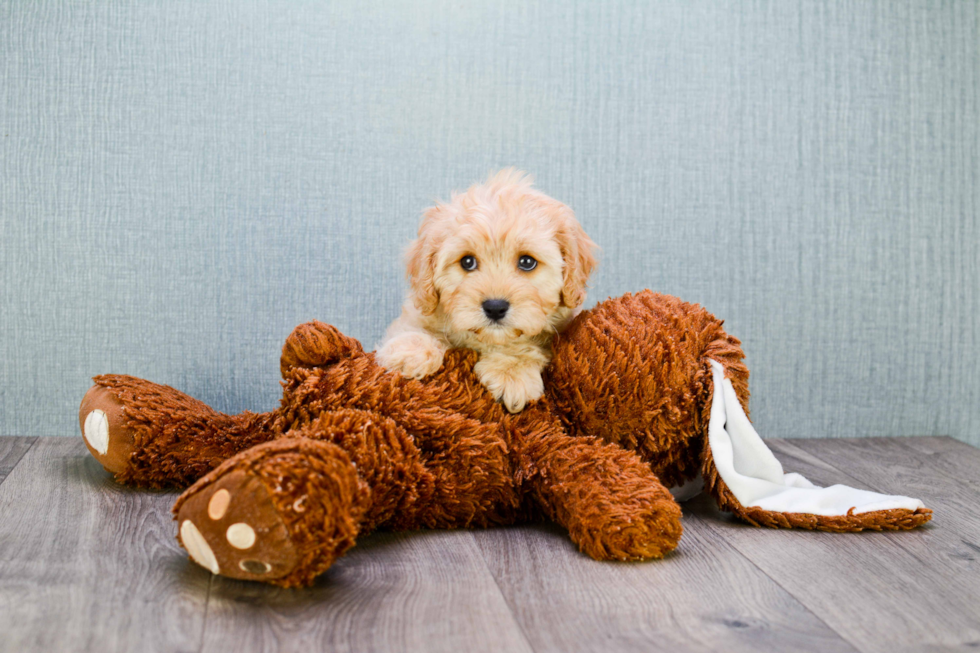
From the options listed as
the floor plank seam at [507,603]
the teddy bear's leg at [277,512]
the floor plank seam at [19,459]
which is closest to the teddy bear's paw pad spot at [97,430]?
the floor plank seam at [19,459]

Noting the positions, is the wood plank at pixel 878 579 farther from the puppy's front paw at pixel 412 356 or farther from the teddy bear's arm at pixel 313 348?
the teddy bear's arm at pixel 313 348

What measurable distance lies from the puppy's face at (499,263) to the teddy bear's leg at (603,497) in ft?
0.74

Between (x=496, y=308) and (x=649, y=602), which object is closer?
(x=649, y=602)

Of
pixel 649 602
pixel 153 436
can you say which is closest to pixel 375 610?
pixel 649 602

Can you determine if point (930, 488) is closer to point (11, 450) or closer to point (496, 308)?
point (496, 308)

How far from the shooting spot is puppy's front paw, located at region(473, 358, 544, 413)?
1434 millimetres

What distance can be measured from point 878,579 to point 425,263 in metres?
0.91

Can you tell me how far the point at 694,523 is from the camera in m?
1.50

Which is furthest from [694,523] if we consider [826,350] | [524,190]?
[826,350]

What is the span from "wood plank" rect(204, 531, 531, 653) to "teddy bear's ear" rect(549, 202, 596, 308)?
1.63 ft


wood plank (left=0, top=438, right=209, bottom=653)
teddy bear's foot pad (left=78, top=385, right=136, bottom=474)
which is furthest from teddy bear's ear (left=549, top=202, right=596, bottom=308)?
teddy bear's foot pad (left=78, top=385, right=136, bottom=474)

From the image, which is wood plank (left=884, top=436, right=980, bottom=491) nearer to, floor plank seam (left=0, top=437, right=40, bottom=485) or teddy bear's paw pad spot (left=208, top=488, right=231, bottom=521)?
teddy bear's paw pad spot (left=208, top=488, right=231, bottom=521)

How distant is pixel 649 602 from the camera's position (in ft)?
3.67

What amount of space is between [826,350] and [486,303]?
134cm
